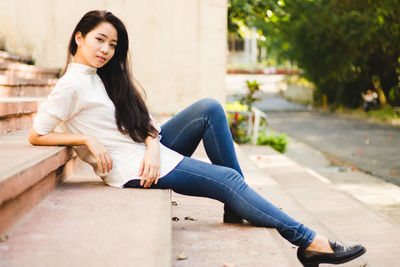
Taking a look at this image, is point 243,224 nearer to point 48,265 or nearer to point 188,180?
point 188,180

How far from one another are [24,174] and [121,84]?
0.94 metres

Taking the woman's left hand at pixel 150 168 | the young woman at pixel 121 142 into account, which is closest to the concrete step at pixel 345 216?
the young woman at pixel 121 142

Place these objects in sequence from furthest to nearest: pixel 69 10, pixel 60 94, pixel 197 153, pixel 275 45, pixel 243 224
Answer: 1. pixel 275 45
2. pixel 69 10
3. pixel 197 153
4. pixel 243 224
5. pixel 60 94

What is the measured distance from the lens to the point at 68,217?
2.29 meters

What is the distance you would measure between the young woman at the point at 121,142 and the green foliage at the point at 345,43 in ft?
50.1

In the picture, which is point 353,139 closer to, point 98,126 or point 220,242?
point 220,242

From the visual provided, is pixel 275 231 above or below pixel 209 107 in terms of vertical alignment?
below

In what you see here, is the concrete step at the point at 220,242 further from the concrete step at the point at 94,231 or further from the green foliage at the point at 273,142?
the green foliage at the point at 273,142

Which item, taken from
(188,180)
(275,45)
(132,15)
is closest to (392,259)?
(188,180)

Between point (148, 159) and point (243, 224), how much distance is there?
0.73 metres

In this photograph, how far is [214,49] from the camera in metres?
7.55

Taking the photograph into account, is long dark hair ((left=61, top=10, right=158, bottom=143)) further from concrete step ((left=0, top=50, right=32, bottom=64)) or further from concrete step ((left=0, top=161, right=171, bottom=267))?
concrete step ((left=0, top=50, right=32, bottom=64))

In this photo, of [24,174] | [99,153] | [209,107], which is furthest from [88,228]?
[209,107]

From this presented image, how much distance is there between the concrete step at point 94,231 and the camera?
1.83m
